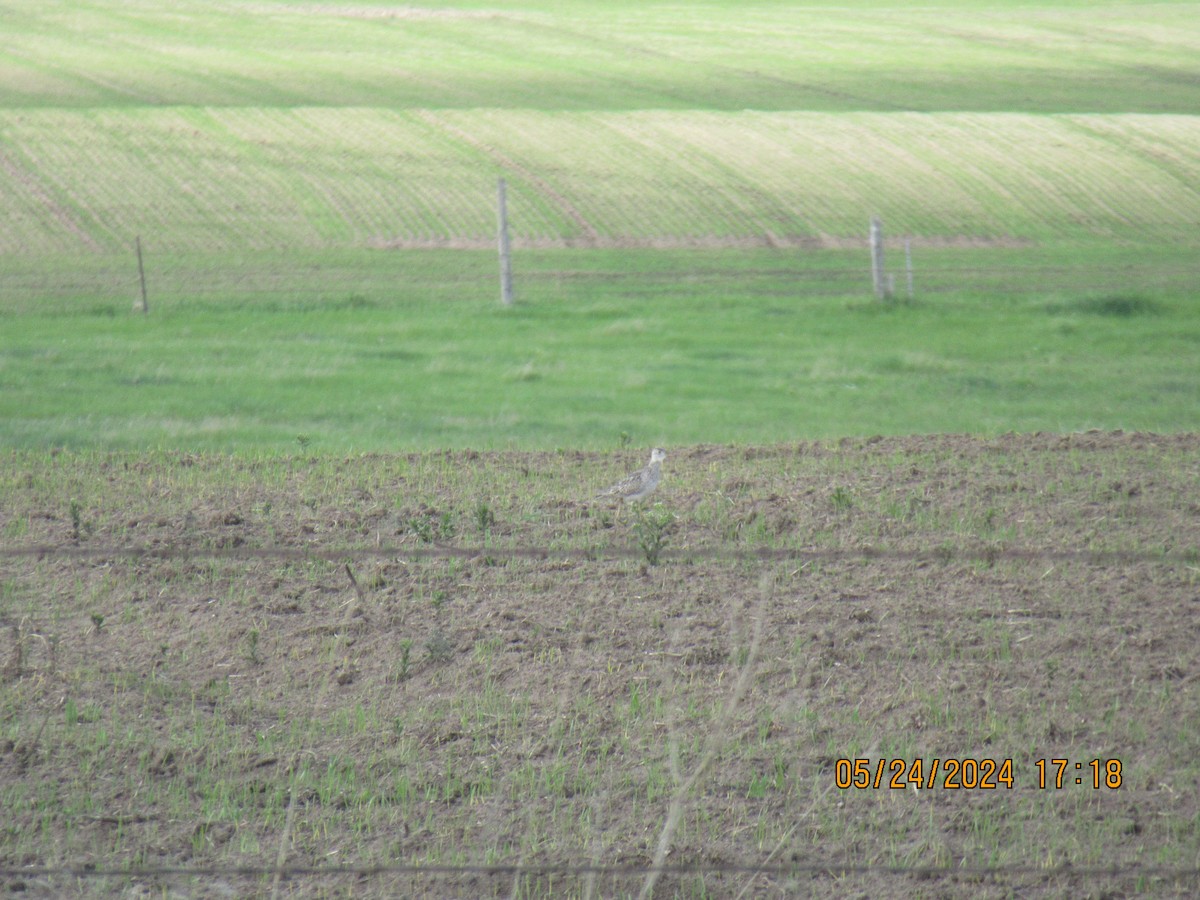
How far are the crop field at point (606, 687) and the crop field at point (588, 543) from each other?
3 centimetres

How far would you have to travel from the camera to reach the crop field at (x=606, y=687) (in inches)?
188

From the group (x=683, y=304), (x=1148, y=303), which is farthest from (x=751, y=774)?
(x=1148, y=303)

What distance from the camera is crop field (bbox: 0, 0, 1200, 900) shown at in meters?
4.96

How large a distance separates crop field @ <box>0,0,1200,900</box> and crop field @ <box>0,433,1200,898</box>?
0.09ft

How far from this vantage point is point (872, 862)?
4.71m

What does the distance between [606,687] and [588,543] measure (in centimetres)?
216

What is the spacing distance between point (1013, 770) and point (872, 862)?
0.93 meters
